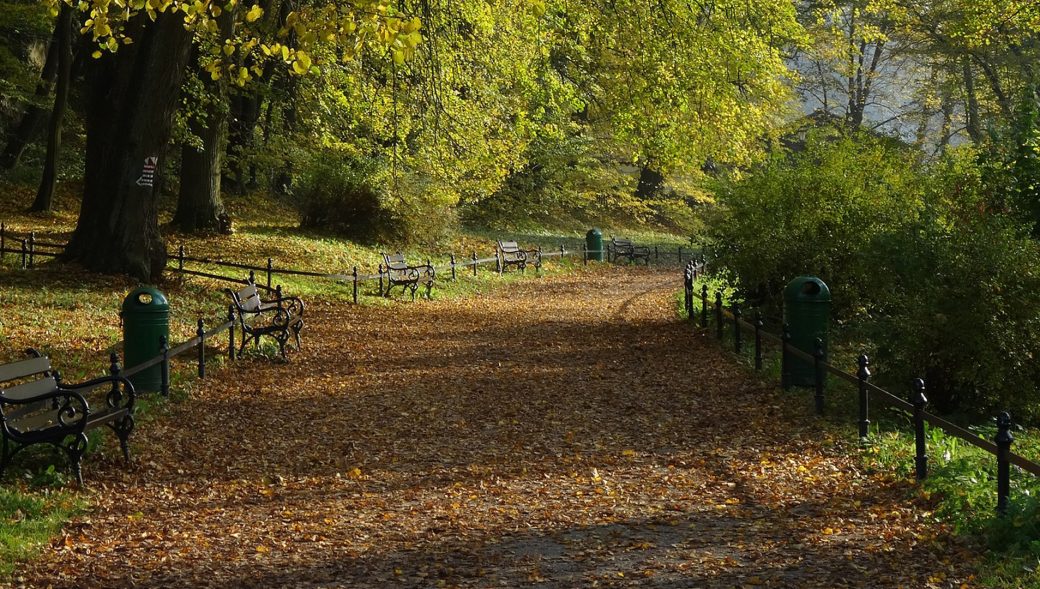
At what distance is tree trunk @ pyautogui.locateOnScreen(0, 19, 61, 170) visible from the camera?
101 ft

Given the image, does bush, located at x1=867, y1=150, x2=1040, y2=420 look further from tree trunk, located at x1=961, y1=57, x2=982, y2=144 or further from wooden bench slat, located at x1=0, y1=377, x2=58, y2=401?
tree trunk, located at x1=961, y1=57, x2=982, y2=144

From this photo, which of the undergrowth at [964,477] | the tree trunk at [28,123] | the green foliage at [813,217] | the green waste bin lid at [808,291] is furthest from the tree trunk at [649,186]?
the green waste bin lid at [808,291]

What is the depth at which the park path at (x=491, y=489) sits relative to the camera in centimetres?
628

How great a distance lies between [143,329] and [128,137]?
6792mm

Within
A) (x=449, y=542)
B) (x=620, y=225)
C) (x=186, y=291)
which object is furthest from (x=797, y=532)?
(x=620, y=225)

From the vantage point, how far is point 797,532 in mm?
6945

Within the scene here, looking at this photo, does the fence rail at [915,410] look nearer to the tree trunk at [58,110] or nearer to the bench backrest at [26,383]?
the bench backrest at [26,383]

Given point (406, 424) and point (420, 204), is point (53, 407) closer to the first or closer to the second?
point (406, 424)

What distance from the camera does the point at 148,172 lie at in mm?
17188

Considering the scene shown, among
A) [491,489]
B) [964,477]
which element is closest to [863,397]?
[964,477]

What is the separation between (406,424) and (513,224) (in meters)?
30.5

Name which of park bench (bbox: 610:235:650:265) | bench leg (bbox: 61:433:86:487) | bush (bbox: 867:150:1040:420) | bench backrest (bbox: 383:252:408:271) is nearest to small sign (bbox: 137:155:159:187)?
bench backrest (bbox: 383:252:408:271)

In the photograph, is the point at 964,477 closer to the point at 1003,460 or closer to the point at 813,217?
the point at 1003,460

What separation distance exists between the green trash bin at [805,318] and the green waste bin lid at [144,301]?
7.16 metres
